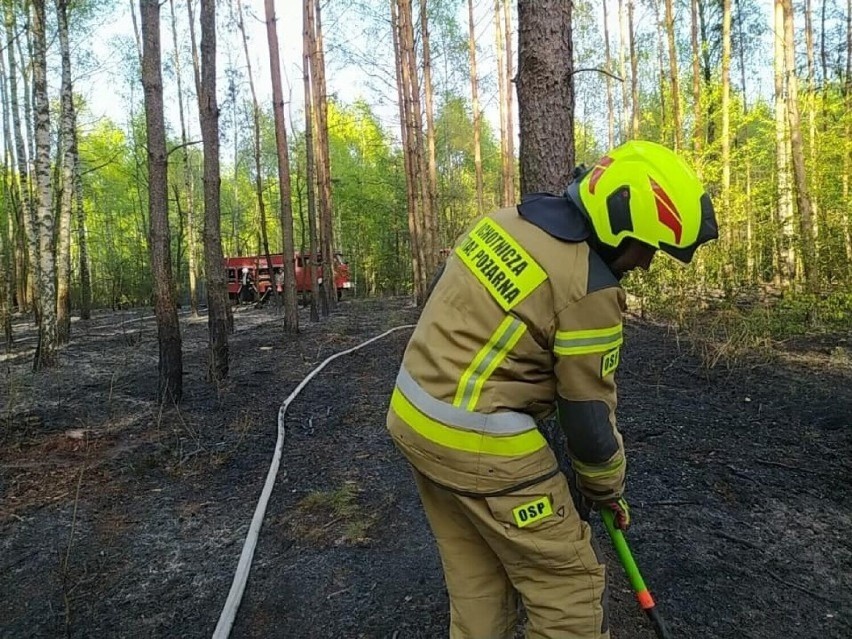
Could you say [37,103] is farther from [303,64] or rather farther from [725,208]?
[725,208]

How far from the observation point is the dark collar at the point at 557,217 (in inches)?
58.5

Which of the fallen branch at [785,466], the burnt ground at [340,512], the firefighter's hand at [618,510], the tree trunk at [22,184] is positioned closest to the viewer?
the firefighter's hand at [618,510]

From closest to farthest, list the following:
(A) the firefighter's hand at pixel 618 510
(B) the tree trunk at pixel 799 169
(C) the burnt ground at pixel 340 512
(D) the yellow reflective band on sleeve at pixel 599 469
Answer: (D) the yellow reflective band on sleeve at pixel 599 469 → (A) the firefighter's hand at pixel 618 510 → (C) the burnt ground at pixel 340 512 → (B) the tree trunk at pixel 799 169

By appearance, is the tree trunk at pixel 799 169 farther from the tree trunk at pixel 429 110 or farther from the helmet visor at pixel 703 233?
the helmet visor at pixel 703 233

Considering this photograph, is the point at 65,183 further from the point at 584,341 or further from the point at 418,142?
the point at 584,341

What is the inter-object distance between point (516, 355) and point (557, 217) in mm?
378

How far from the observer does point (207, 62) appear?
26.3 ft

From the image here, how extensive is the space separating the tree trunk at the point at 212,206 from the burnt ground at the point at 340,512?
732 millimetres

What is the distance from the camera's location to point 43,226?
8422 millimetres

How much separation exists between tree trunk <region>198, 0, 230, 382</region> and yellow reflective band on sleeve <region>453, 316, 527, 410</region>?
247 inches

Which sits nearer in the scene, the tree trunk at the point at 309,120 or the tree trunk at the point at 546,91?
the tree trunk at the point at 546,91

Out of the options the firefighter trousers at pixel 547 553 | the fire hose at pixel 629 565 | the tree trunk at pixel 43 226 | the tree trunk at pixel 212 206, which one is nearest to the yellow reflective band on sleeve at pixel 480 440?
the firefighter trousers at pixel 547 553

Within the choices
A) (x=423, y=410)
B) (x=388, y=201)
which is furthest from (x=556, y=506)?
(x=388, y=201)

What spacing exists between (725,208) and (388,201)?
18.5m
